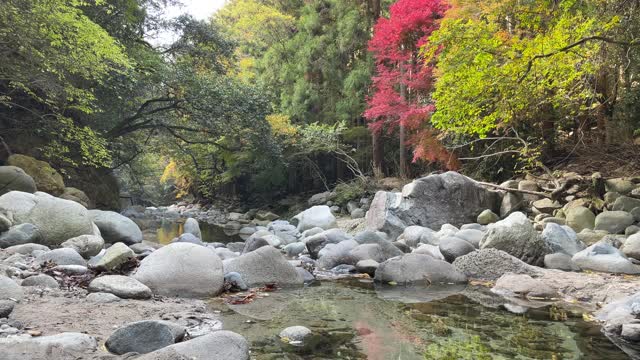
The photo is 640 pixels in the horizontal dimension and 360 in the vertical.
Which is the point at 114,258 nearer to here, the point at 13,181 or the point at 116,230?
the point at 116,230

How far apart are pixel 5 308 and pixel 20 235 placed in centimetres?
351

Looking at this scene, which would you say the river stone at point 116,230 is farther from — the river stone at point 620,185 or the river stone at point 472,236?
the river stone at point 620,185

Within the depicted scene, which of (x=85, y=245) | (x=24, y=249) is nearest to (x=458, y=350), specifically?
(x=85, y=245)

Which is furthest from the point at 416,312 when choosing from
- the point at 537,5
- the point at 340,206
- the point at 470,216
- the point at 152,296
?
the point at 340,206

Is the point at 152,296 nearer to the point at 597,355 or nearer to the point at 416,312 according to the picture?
the point at 416,312

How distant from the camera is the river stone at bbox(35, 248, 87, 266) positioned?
5.62 m

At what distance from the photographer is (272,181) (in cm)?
2138

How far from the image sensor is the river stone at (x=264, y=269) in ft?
19.1

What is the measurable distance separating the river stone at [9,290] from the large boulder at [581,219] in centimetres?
884

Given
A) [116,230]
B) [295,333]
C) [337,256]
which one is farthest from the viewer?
[116,230]

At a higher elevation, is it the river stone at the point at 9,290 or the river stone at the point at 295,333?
the river stone at the point at 9,290

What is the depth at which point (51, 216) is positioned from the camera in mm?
7055

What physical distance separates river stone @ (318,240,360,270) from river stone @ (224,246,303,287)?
4.13ft

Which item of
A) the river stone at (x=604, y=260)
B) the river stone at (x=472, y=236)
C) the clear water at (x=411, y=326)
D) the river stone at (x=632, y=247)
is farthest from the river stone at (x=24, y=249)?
the river stone at (x=632, y=247)
